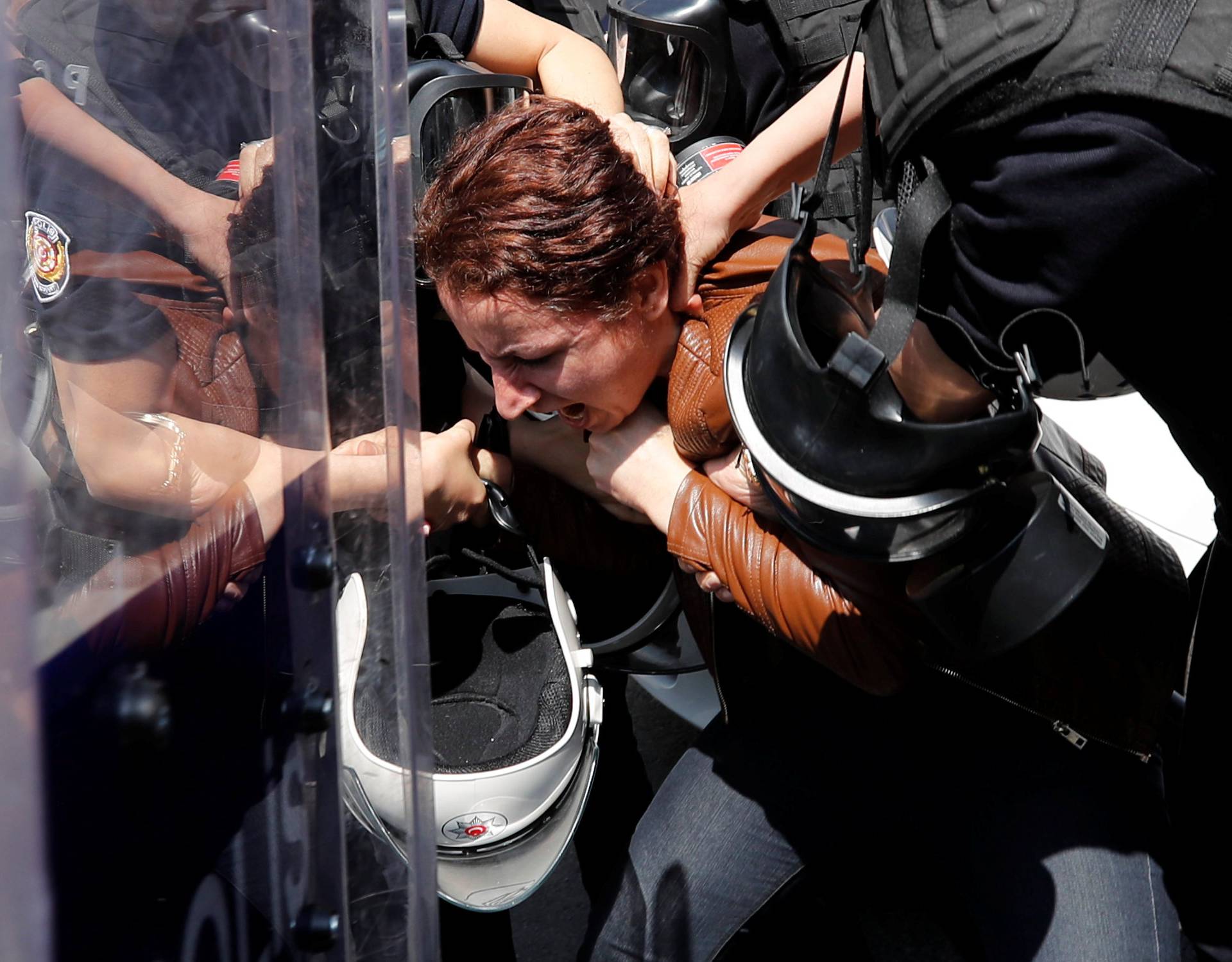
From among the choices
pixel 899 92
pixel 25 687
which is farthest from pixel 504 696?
pixel 25 687

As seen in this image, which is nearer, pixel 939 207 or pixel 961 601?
pixel 939 207

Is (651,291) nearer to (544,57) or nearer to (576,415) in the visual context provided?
(576,415)

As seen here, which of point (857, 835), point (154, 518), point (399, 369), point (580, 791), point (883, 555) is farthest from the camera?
point (857, 835)

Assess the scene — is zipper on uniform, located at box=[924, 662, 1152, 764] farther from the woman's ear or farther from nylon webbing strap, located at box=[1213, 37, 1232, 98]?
nylon webbing strap, located at box=[1213, 37, 1232, 98]

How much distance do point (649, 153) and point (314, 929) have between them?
42.7 inches

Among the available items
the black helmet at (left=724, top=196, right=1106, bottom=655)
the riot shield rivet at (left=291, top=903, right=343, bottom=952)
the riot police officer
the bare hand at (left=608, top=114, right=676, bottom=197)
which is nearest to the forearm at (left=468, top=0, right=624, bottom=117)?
the bare hand at (left=608, top=114, right=676, bottom=197)

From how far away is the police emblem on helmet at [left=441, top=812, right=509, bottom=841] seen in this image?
119 cm

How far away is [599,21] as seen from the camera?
2.38 meters

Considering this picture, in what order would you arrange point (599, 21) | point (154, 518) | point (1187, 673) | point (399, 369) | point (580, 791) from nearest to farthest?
1. point (154, 518)
2. point (399, 369)
3. point (1187, 673)
4. point (580, 791)
5. point (599, 21)

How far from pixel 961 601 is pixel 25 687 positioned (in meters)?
0.86

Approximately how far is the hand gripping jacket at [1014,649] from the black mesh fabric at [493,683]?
224 mm

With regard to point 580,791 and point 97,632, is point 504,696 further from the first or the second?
point 97,632

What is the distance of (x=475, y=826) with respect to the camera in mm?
1197

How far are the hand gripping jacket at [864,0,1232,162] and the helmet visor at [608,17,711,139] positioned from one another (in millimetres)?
977
